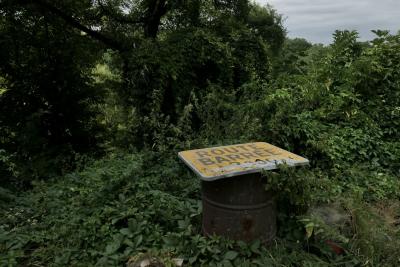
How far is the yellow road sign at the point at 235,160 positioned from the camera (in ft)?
9.02

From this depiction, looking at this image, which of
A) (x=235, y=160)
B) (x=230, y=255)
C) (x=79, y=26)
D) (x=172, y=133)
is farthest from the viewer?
(x=79, y=26)

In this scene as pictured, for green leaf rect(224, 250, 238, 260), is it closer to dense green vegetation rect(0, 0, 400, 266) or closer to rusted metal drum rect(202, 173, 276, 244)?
dense green vegetation rect(0, 0, 400, 266)

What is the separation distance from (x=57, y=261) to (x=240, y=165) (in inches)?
69.4

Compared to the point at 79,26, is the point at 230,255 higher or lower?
lower

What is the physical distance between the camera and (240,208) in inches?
115

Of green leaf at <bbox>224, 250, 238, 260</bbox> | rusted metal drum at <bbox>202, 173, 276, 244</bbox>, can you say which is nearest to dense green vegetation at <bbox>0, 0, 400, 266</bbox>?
Answer: green leaf at <bbox>224, 250, 238, 260</bbox>

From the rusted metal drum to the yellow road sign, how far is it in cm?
13

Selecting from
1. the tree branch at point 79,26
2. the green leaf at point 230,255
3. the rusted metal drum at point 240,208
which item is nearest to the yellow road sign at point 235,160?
the rusted metal drum at point 240,208

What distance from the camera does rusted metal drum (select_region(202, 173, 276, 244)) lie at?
9.53ft

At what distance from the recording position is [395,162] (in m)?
5.08

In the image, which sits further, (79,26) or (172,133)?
(79,26)

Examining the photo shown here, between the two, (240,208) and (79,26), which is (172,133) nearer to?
(240,208)

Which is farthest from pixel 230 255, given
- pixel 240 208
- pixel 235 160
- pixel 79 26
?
pixel 79 26

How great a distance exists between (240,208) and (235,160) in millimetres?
420
